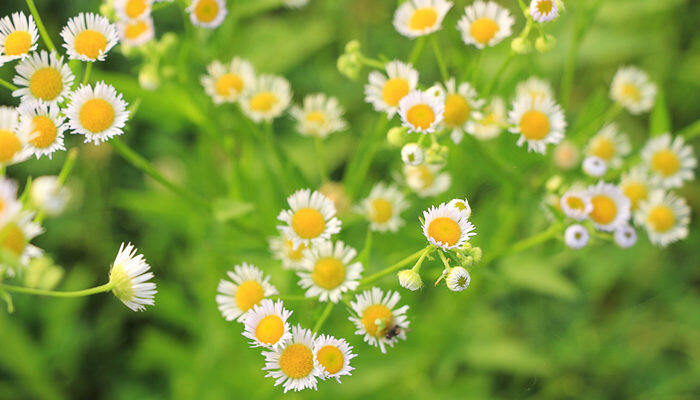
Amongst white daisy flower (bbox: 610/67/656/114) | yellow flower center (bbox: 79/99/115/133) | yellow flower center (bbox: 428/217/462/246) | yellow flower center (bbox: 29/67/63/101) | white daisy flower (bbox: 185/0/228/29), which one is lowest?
yellow flower center (bbox: 428/217/462/246)

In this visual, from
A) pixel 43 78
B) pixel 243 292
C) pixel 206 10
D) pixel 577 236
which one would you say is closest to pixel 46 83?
pixel 43 78

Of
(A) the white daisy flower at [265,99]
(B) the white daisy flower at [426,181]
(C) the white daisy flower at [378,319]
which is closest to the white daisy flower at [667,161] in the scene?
(B) the white daisy flower at [426,181]

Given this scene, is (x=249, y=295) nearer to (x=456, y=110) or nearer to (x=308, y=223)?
(x=308, y=223)

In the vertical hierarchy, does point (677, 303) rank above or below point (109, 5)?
above

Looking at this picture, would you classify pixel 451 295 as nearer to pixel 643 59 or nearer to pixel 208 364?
pixel 208 364

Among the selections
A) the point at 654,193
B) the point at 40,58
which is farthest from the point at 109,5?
the point at 654,193

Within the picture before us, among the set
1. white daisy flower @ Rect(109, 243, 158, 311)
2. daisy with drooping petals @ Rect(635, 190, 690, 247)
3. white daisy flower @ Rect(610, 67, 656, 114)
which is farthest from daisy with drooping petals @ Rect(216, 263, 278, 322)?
white daisy flower @ Rect(610, 67, 656, 114)

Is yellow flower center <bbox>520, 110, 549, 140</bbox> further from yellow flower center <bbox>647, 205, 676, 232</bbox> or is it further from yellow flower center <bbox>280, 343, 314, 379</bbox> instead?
yellow flower center <bbox>280, 343, 314, 379</bbox>
